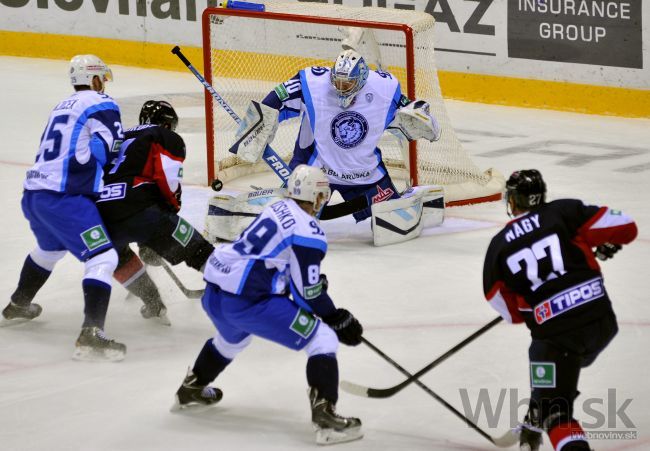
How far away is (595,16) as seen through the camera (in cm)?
873

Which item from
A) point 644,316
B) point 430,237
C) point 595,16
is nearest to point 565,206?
point 644,316

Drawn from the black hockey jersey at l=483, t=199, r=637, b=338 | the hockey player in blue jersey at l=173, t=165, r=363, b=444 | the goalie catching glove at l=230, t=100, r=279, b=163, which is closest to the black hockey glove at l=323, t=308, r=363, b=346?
the hockey player in blue jersey at l=173, t=165, r=363, b=444

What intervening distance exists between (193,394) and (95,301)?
2.45 ft

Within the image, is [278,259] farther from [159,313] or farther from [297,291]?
[159,313]

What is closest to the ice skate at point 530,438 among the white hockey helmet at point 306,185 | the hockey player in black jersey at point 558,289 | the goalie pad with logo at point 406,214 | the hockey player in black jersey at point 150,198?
the hockey player in black jersey at point 558,289

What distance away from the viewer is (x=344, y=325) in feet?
13.1

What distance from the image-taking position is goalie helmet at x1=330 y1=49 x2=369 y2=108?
6270 mm

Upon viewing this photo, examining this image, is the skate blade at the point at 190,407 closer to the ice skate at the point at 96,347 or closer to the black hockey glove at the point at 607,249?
the ice skate at the point at 96,347

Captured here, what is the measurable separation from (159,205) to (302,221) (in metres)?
1.32

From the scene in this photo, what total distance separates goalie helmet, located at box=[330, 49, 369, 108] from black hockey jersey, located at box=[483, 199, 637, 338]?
266 centimetres

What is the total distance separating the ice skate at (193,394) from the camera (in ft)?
14.2

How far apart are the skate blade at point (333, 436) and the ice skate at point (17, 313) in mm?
1729

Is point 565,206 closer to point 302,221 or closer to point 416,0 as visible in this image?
point 302,221

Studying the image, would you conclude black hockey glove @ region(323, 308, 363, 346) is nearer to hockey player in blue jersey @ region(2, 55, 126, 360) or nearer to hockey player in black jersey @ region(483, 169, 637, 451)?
hockey player in black jersey @ region(483, 169, 637, 451)
